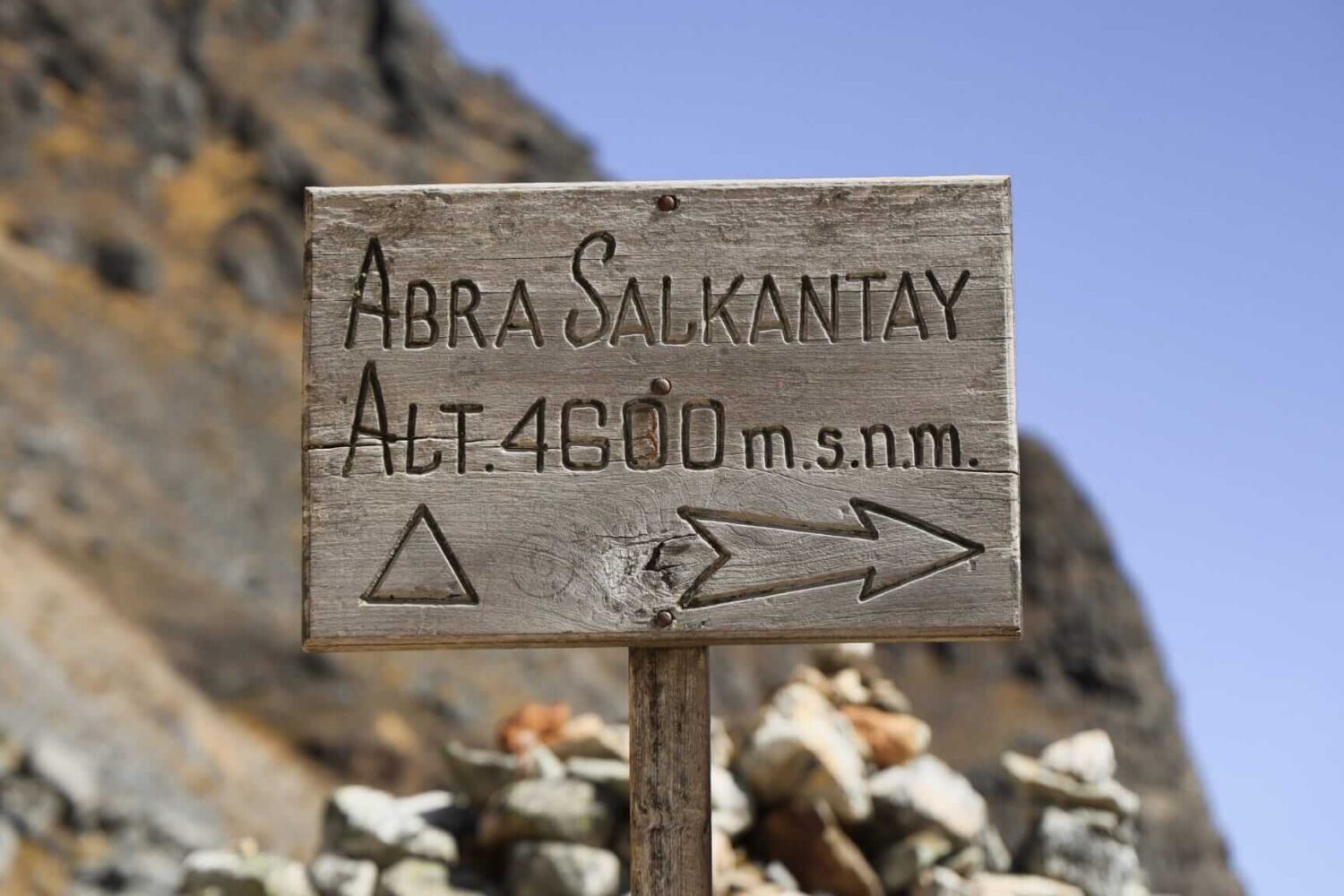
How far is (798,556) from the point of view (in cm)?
362

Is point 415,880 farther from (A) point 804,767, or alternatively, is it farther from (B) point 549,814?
(A) point 804,767

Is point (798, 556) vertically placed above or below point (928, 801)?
above

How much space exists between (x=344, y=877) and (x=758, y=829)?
192 centimetres

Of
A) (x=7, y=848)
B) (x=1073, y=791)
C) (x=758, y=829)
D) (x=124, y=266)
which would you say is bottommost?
(x=7, y=848)

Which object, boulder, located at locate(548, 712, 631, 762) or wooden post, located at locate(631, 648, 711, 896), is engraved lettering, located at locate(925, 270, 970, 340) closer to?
wooden post, located at locate(631, 648, 711, 896)

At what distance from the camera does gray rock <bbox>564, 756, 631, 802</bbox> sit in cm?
787

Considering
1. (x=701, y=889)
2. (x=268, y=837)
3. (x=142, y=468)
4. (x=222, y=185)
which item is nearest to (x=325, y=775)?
(x=268, y=837)

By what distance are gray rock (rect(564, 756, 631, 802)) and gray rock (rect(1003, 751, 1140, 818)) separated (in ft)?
6.47

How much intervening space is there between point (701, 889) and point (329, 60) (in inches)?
1749

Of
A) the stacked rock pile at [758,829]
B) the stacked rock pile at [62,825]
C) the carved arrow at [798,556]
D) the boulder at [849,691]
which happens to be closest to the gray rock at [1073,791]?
the stacked rock pile at [758,829]

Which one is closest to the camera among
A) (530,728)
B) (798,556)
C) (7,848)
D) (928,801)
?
(798,556)

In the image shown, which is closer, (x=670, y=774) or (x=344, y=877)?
(x=670, y=774)

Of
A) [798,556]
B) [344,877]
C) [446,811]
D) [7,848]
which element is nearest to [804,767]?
[446,811]

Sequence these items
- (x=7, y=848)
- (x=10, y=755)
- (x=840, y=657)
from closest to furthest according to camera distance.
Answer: (x=840, y=657) → (x=7, y=848) → (x=10, y=755)
